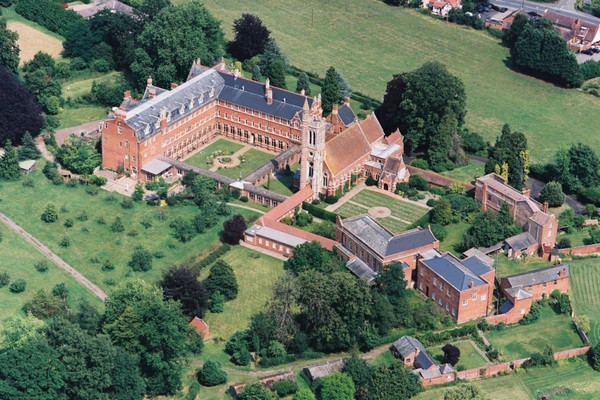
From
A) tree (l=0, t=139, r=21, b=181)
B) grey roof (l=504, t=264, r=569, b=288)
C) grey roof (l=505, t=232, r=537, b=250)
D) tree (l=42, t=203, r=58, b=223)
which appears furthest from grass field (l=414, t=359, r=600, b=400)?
tree (l=0, t=139, r=21, b=181)

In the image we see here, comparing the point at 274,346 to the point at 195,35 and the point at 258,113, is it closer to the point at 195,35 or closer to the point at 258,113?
the point at 258,113

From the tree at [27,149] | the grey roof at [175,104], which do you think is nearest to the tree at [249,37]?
the grey roof at [175,104]

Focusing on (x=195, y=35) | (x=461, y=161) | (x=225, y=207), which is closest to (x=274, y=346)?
(x=225, y=207)

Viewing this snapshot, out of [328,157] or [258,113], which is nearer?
[328,157]

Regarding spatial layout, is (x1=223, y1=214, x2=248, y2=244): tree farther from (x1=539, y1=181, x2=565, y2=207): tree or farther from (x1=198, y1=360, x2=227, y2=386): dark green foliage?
(x1=539, y1=181, x2=565, y2=207): tree

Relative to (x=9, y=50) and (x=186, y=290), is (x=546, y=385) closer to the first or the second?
(x=186, y=290)

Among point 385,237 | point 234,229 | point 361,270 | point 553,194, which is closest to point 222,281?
point 234,229
